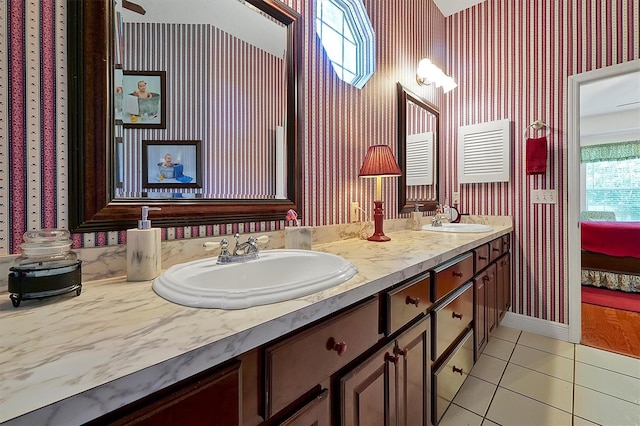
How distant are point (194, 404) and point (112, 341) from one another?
157 millimetres

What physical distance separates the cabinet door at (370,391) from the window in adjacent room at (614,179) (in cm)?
663

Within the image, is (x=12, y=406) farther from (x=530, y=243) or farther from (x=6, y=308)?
(x=530, y=243)

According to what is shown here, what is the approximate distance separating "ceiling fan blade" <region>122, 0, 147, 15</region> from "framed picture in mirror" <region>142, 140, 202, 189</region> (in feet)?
1.32

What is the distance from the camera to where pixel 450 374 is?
1277 millimetres

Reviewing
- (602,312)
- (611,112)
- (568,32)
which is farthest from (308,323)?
(611,112)

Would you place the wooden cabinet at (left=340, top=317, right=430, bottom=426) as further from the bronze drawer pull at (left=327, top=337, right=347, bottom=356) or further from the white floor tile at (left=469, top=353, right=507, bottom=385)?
the white floor tile at (left=469, top=353, right=507, bottom=385)

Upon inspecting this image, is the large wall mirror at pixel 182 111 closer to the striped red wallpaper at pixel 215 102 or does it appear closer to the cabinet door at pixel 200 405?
the striped red wallpaper at pixel 215 102

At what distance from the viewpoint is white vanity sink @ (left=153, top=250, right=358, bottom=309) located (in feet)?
1.94

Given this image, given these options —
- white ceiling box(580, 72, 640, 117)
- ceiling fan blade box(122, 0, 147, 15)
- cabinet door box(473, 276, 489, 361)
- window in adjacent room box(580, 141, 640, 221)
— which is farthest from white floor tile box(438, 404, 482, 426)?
window in adjacent room box(580, 141, 640, 221)

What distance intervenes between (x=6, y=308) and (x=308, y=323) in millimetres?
606

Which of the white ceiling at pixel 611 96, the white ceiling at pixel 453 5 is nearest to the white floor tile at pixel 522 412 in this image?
the white ceiling at pixel 453 5

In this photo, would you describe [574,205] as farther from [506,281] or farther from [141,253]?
[141,253]

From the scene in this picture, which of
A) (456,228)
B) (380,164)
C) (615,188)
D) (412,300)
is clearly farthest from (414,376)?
(615,188)

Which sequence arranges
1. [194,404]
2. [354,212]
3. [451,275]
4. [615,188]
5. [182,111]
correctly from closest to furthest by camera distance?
[194,404]
[182,111]
[451,275]
[354,212]
[615,188]
